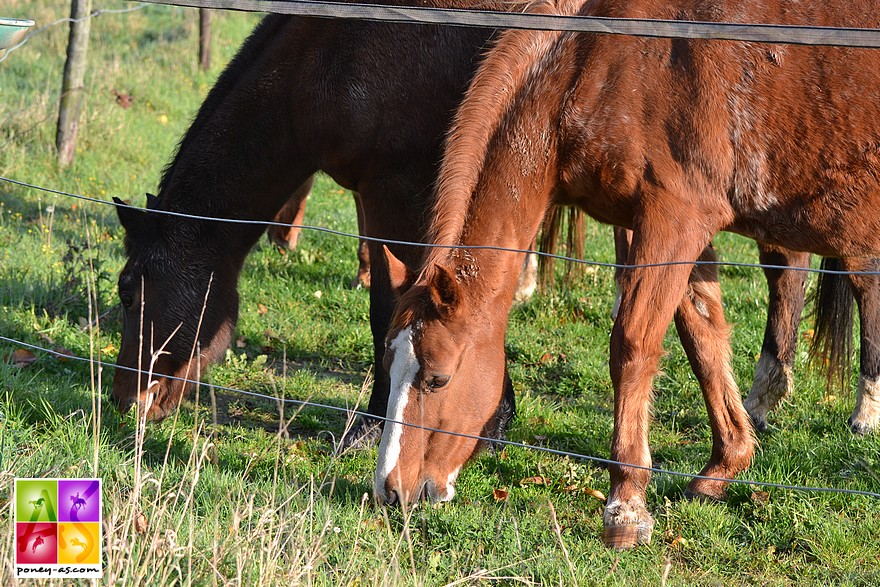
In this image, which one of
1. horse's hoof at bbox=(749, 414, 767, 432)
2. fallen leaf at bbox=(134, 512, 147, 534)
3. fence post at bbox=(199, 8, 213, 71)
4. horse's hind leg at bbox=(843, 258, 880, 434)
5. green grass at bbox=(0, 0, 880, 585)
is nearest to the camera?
fallen leaf at bbox=(134, 512, 147, 534)

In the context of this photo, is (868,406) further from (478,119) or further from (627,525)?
(478,119)

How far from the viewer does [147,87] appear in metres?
A: 10.4

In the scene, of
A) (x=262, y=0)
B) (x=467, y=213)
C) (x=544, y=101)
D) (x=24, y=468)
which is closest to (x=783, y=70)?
(x=544, y=101)

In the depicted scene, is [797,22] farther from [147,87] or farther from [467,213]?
[147,87]

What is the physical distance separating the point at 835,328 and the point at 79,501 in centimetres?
388

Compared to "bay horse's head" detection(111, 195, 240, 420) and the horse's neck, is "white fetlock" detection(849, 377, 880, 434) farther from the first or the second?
"bay horse's head" detection(111, 195, 240, 420)

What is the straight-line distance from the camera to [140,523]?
9.77 ft

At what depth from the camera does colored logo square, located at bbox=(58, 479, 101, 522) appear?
9.69ft

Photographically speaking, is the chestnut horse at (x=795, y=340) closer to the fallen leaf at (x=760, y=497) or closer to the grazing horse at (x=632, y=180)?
the fallen leaf at (x=760, y=497)

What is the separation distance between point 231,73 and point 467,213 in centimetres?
189

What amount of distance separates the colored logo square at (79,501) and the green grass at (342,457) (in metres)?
0.12

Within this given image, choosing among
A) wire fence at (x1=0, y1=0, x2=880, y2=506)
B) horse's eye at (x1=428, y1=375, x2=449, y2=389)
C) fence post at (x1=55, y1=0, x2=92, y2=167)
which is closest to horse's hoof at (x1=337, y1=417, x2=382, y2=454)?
horse's eye at (x1=428, y1=375, x2=449, y2=389)

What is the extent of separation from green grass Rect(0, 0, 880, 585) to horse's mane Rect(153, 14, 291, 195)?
82 cm

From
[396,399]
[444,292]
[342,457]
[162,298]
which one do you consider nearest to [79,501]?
[396,399]
